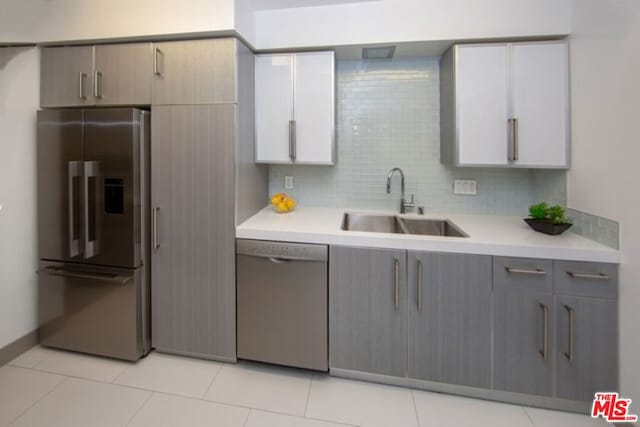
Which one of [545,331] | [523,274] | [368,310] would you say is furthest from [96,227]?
[545,331]

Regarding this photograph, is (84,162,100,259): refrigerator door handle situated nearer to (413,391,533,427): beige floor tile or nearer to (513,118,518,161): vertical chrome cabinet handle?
(413,391,533,427): beige floor tile

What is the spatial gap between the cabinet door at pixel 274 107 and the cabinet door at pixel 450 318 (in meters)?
1.23

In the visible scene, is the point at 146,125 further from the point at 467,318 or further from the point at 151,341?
the point at 467,318

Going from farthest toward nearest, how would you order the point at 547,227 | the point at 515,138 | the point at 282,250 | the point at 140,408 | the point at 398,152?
the point at 398,152 < the point at 515,138 < the point at 282,250 < the point at 547,227 < the point at 140,408

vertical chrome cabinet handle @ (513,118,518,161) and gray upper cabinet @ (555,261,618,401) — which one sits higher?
vertical chrome cabinet handle @ (513,118,518,161)

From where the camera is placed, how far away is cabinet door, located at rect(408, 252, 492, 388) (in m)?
1.66

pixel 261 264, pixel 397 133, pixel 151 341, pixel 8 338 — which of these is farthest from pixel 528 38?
pixel 8 338

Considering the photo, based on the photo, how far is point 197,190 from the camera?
77.5 inches

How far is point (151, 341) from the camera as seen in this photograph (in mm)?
2090

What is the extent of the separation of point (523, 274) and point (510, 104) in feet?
3.63

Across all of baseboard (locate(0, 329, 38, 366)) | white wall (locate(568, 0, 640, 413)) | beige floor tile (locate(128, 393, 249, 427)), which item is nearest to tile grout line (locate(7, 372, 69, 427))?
baseboard (locate(0, 329, 38, 366))

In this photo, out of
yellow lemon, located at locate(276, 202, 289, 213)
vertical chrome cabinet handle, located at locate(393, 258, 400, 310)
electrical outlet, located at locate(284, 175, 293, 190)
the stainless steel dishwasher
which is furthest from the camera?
electrical outlet, located at locate(284, 175, 293, 190)

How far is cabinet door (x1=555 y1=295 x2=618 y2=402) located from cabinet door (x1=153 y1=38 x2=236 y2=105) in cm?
225

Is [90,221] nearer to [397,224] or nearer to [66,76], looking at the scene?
[66,76]
